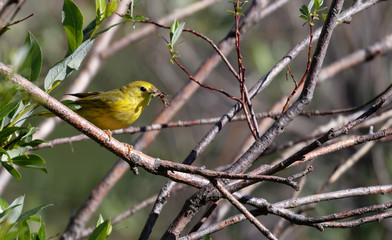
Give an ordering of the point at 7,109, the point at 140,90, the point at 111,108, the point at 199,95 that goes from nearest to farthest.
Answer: the point at 7,109, the point at 111,108, the point at 140,90, the point at 199,95

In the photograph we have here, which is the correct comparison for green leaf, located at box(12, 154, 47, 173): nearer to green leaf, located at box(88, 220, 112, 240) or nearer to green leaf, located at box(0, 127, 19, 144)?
green leaf, located at box(0, 127, 19, 144)

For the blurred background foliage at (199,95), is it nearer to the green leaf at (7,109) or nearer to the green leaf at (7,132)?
the green leaf at (7,132)

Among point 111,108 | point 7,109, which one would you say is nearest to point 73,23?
point 7,109

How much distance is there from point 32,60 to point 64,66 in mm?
95

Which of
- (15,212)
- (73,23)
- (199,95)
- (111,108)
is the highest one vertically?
(199,95)

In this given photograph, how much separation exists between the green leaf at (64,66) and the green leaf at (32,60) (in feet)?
0.17

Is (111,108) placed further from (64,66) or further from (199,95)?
(199,95)

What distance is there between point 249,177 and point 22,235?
0.64 m

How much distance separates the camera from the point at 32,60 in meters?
1.42

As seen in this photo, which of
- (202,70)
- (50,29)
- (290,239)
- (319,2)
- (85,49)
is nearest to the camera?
(85,49)

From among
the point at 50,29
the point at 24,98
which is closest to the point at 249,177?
the point at 24,98

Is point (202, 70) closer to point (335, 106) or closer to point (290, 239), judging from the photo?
point (335, 106)

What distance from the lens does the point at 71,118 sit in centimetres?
137


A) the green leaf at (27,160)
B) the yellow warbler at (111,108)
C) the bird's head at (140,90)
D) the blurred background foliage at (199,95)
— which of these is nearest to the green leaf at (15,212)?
the green leaf at (27,160)
